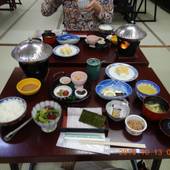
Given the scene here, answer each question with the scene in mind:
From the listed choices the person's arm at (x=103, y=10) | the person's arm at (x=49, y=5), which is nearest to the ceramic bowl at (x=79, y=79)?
the person's arm at (x=103, y=10)

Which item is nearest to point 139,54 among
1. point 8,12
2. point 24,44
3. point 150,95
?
point 150,95

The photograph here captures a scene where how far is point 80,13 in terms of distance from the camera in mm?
2002

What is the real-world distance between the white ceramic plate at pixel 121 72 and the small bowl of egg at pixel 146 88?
8 centimetres

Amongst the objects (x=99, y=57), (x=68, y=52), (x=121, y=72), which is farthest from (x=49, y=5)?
(x=121, y=72)

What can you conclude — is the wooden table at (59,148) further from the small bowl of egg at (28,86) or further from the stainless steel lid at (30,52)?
the stainless steel lid at (30,52)

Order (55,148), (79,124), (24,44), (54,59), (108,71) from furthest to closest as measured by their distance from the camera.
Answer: (54,59)
(108,71)
(24,44)
(79,124)
(55,148)

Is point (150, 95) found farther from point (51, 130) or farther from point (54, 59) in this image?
point (54, 59)

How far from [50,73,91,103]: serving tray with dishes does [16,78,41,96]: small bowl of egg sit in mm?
88

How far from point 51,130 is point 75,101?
0.22 metres

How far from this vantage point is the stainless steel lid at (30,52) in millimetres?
1160

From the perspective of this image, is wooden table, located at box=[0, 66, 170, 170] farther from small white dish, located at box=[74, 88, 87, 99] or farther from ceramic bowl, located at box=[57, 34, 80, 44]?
ceramic bowl, located at box=[57, 34, 80, 44]

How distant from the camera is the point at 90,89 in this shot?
1.20 meters

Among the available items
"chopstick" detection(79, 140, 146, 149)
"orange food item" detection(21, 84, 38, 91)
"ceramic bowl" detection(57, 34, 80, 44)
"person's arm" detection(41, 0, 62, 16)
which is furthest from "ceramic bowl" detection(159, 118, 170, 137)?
"person's arm" detection(41, 0, 62, 16)

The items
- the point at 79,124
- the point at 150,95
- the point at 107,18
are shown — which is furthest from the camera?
the point at 107,18
